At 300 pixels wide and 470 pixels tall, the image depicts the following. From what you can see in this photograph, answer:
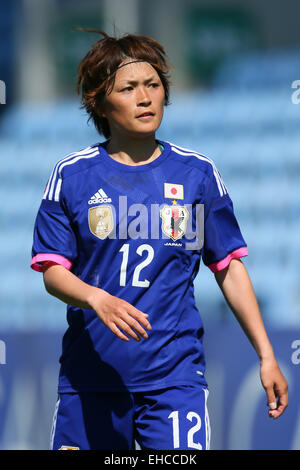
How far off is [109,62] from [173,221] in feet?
2.08

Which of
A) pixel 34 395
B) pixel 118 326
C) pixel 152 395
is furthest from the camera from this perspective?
pixel 34 395

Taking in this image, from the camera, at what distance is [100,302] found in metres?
2.86

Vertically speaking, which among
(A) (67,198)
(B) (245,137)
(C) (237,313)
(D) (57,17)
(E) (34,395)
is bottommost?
(E) (34,395)

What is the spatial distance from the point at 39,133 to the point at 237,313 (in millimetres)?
7832

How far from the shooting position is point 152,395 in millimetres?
3098

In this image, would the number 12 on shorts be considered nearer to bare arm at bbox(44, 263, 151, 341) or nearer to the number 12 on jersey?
bare arm at bbox(44, 263, 151, 341)

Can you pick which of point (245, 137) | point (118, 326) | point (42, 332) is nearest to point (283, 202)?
point (245, 137)

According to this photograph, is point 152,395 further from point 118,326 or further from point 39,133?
point 39,133

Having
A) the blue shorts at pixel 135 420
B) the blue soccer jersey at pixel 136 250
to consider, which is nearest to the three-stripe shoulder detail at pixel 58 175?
the blue soccer jersey at pixel 136 250

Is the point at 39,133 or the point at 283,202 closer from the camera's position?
the point at 283,202

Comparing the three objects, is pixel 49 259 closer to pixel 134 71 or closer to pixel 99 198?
pixel 99 198

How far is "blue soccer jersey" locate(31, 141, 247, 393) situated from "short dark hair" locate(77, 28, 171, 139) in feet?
0.84

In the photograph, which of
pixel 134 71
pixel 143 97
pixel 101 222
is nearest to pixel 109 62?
pixel 134 71

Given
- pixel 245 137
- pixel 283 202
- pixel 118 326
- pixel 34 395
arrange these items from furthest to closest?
pixel 245 137
pixel 283 202
pixel 34 395
pixel 118 326
